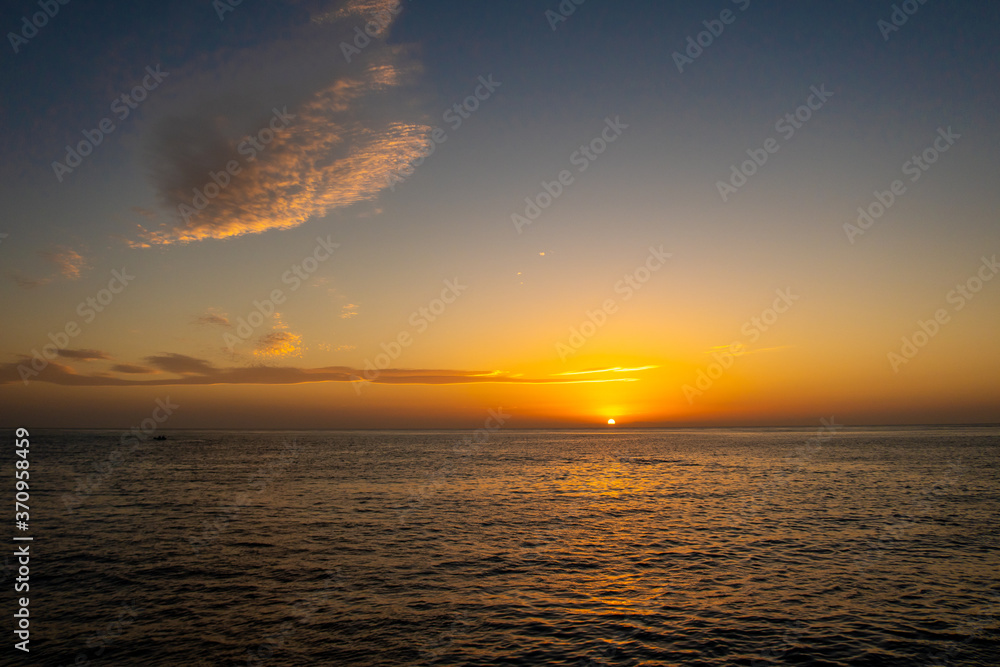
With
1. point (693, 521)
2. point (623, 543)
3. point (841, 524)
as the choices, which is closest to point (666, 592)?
point (623, 543)

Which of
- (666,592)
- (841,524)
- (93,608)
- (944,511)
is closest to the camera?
(93,608)

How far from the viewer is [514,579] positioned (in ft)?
81.4

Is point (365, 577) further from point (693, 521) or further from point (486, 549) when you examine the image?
point (693, 521)

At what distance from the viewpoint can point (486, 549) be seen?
3056cm

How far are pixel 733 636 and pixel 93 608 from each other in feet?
78.7

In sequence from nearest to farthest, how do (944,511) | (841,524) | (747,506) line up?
1. (841,524)
2. (944,511)
3. (747,506)

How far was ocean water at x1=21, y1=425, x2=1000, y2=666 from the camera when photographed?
1720cm

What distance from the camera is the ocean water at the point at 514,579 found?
1720 centimetres

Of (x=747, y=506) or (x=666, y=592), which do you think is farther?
(x=747, y=506)

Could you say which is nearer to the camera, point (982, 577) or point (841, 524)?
point (982, 577)

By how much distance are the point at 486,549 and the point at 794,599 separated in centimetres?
1565

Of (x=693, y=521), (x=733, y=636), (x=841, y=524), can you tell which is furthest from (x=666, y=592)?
(x=841, y=524)

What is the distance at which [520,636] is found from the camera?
18.2 meters

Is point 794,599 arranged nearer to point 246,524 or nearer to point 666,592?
point 666,592
